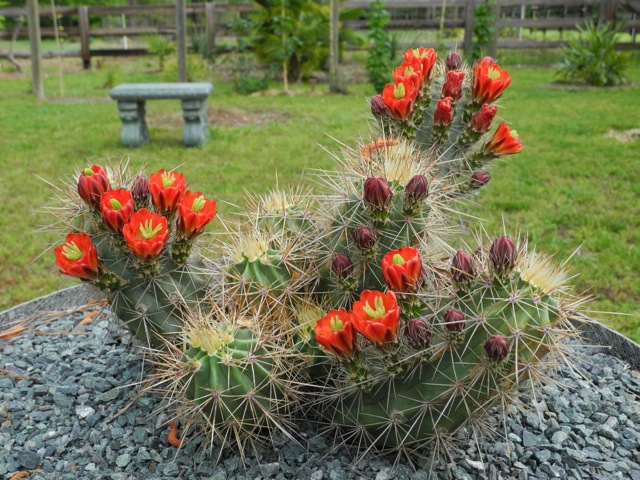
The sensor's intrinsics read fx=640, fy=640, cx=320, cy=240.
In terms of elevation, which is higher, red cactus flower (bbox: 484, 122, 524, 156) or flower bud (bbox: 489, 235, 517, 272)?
red cactus flower (bbox: 484, 122, 524, 156)

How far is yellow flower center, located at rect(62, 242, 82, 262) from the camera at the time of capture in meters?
1.83

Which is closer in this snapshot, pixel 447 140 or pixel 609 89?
pixel 447 140

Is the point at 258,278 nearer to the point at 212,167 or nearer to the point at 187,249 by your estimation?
the point at 187,249

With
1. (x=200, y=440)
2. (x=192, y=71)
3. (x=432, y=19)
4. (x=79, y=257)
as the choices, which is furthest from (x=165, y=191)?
(x=432, y=19)

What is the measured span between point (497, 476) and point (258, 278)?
94 cm

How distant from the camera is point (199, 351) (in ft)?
5.77

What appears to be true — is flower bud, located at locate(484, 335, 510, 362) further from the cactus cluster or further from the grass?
the grass

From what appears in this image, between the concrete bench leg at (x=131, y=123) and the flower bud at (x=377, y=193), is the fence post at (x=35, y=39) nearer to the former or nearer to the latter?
the concrete bench leg at (x=131, y=123)

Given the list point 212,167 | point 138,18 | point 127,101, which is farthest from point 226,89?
point 138,18

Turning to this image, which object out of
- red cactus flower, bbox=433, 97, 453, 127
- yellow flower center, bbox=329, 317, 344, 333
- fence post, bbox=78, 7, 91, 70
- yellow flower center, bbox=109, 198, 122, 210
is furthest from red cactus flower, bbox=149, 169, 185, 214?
fence post, bbox=78, 7, 91, 70

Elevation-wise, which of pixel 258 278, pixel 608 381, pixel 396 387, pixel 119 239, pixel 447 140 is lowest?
pixel 608 381

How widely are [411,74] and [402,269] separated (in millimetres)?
884

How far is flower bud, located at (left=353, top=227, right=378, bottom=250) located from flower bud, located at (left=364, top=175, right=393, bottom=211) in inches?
2.7

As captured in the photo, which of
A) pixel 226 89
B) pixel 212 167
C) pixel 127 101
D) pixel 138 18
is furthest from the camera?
pixel 138 18
